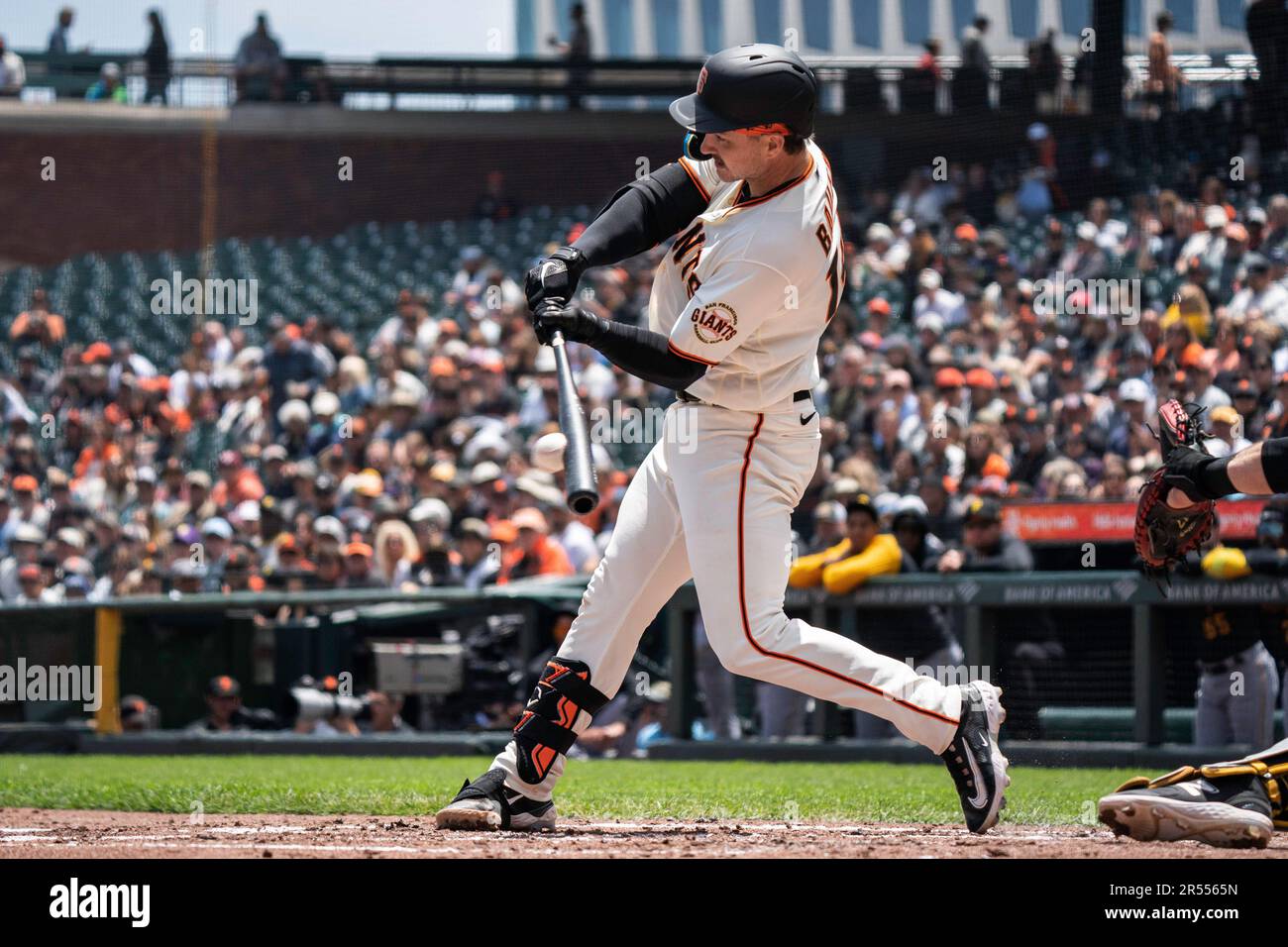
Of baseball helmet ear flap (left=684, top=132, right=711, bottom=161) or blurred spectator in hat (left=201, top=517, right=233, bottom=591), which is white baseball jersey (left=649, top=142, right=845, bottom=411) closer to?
baseball helmet ear flap (left=684, top=132, right=711, bottom=161)

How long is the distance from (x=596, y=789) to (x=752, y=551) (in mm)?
2300

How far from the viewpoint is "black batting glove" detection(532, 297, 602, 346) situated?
13.4ft

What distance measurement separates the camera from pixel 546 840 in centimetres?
418

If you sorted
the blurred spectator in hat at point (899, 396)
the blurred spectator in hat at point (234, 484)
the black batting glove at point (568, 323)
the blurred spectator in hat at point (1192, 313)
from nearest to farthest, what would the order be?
1. the black batting glove at point (568, 323)
2. the blurred spectator in hat at point (1192, 313)
3. the blurred spectator in hat at point (899, 396)
4. the blurred spectator in hat at point (234, 484)

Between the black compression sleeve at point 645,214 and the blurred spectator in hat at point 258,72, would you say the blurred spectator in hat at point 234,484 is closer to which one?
the black compression sleeve at point 645,214

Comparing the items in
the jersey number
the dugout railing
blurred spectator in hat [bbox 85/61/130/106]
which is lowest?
the dugout railing

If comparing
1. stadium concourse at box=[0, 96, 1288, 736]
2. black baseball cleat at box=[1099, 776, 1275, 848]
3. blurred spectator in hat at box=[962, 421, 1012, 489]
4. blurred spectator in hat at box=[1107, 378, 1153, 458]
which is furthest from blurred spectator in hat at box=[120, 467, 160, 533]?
black baseball cleat at box=[1099, 776, 1275, 848]

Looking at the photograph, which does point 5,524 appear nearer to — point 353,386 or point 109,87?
point 353,386

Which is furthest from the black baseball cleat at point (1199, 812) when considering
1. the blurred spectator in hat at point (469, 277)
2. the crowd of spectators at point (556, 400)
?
the blurred spectator in hat at point (469, 277)

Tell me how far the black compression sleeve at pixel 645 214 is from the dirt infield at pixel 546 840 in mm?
1388

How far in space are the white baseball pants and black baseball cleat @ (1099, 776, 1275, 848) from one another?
0.47m

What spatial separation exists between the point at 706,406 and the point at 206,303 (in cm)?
1462

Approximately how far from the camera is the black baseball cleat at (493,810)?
4.43m

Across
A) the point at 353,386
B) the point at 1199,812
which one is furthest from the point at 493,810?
the point at 353,386
